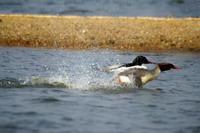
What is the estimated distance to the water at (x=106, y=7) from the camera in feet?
119

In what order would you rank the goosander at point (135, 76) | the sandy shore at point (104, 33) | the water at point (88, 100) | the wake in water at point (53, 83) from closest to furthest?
the water at point (88, 100) → the wake in water at point (53, 83) → the goosander at point (135, 76) → the sandy shore at point (104, 33)

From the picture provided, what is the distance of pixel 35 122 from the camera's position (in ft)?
31.3

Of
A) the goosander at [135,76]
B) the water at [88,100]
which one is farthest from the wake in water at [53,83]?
the goosander at [135,76]

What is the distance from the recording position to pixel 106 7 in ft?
132

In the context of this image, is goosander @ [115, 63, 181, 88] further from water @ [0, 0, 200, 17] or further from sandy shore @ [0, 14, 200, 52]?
water @ [0, 0, 200, 17]

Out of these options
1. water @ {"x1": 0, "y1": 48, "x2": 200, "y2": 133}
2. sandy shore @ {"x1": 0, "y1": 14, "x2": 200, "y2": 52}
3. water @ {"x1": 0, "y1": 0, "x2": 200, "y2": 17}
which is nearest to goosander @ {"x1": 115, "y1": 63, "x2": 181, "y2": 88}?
water @ {"x1": 0, "y1": 48, "x2": 200, "y2": 133}

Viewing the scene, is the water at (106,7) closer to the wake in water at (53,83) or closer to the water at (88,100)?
the water at (88,100)

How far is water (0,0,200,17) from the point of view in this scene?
36406 millimetres

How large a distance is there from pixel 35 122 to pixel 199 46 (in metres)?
15.2

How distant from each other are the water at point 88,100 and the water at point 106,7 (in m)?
17.0

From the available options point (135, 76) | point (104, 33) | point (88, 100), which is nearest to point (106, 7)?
point (104, 33)

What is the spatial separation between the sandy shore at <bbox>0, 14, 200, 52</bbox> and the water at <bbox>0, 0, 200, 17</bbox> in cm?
833

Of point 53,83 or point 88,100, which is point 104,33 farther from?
point 88,100

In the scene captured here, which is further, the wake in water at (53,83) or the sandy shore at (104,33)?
the sandy shore at (104,33)
